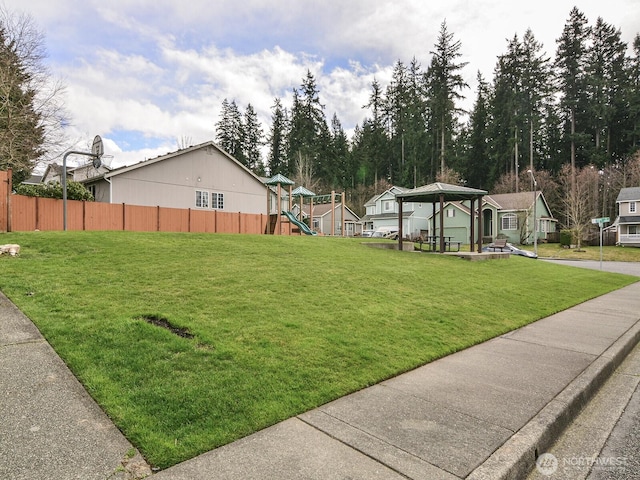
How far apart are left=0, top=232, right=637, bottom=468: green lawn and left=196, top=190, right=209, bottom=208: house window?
1376cm

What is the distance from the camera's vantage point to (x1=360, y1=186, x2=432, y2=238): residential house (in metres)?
43.5

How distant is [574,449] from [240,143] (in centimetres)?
6050

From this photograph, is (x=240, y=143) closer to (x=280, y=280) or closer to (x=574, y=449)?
(x=280, y=280)

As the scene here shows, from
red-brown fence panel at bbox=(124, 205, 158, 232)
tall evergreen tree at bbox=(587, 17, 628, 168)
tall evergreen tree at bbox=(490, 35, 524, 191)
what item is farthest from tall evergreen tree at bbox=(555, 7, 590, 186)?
Result: red-brown fence panel at bbox=(124, 205, 158, 232)

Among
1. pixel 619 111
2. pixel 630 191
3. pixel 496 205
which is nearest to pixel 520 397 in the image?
pixel 496 205

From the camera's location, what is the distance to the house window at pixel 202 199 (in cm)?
2377

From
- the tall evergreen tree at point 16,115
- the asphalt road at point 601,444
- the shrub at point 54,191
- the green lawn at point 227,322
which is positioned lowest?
the asphalt road at point 601,444

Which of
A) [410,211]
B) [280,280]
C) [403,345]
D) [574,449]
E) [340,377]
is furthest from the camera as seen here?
[410,211]

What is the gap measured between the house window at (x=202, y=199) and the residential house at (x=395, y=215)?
23.8m

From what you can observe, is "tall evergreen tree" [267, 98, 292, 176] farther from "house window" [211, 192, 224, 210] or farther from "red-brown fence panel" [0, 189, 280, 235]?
"red-brown fence panel" [0, 189, 280, 235]

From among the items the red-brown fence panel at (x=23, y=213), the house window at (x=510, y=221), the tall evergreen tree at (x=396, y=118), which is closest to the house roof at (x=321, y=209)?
the tall evergreen tree at (x=396, y=118)

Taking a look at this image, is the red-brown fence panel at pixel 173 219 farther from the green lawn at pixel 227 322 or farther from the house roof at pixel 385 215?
the house roof at pixel 385 215

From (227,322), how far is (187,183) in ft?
66.8

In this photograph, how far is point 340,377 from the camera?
3.67m
